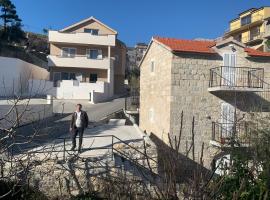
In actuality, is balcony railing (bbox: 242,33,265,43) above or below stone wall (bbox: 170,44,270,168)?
above

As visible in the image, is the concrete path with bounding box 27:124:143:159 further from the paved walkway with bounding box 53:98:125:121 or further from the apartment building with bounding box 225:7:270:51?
the apartment building with bounding box 225:7:270:51

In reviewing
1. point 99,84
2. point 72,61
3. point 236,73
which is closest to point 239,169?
point 236,73

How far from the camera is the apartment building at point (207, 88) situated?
22.0 metres

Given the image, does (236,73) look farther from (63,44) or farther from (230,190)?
(63,44)

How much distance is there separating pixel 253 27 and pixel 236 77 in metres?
37.3

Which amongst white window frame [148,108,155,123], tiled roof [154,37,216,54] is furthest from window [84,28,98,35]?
tiled roof [154,37,216,54]

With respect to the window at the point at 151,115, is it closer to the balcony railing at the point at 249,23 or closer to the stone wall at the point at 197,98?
the stone wall at the point at 197,98

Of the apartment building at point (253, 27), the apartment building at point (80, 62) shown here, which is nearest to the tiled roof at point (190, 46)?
the apartment building at point (80, 62)

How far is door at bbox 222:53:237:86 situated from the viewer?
2281cm

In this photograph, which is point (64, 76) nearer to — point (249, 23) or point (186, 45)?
point (186, 45)

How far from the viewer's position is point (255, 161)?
6117mm

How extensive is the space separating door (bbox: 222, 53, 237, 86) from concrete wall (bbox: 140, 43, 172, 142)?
3397 millimetres

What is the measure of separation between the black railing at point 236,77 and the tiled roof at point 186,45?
129 cm

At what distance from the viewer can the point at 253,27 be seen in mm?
57375
